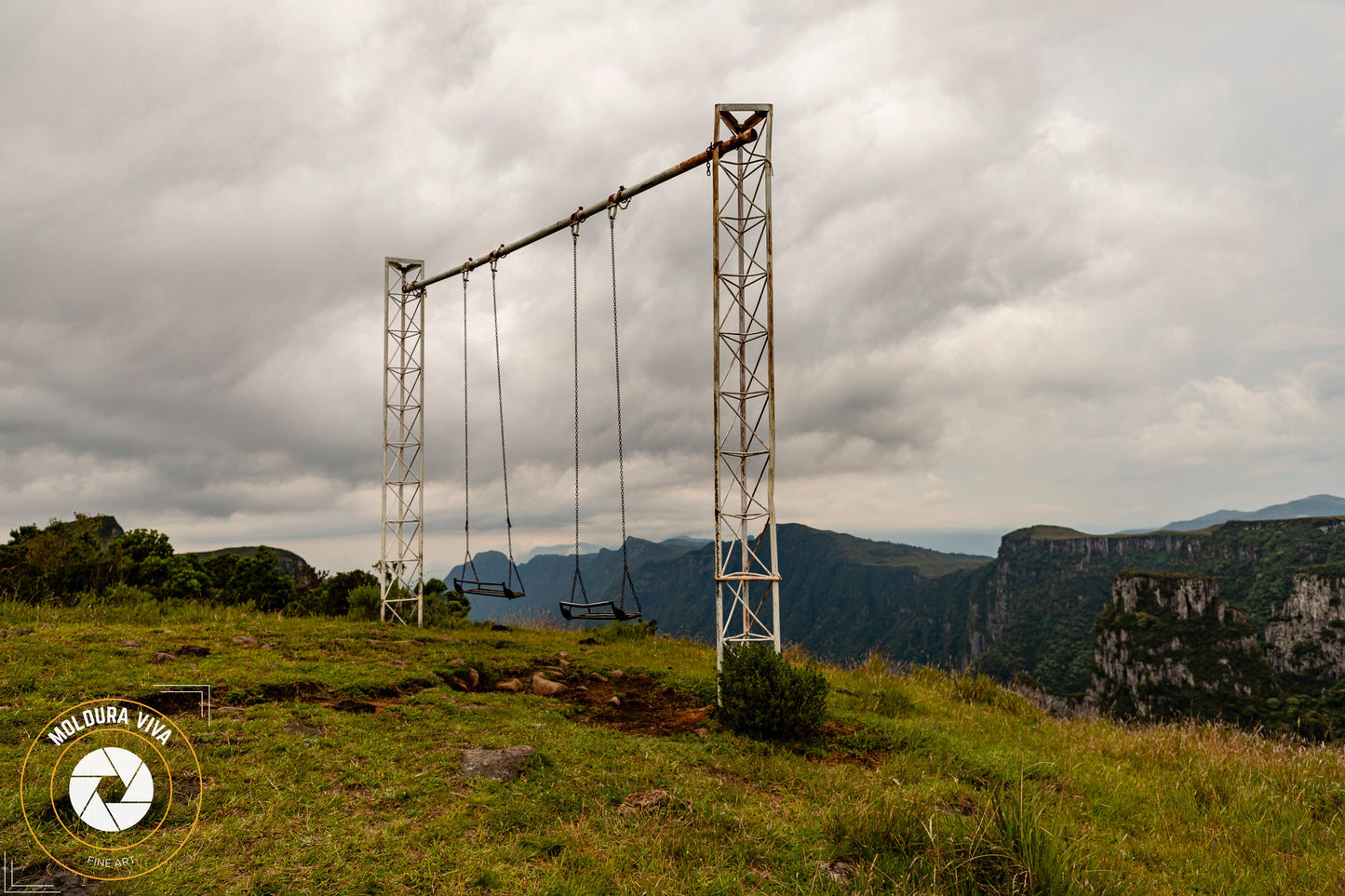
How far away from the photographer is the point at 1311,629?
336ft

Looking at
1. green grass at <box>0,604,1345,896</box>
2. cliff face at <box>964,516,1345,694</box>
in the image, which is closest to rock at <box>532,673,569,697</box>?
green grass at <box>0,604,1345,896</box>

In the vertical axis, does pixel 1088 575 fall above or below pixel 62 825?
below

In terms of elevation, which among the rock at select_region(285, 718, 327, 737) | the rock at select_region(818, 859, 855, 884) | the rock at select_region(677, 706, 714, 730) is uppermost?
the rock at select_region(285, 718, 327, 737)

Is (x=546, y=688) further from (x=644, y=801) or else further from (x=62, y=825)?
(x=62, y=825)

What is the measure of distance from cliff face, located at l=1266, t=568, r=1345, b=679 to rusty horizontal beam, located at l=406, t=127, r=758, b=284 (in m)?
135

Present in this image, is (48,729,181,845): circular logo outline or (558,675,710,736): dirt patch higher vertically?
(48,729,181,845): circular logo outline

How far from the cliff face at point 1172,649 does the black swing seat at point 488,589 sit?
10950cm

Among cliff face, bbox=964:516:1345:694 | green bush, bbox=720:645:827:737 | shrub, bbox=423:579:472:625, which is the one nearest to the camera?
green bush, bbox=720:645:827:737

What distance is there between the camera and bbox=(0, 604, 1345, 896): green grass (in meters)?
4.51

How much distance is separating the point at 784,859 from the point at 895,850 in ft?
2.88

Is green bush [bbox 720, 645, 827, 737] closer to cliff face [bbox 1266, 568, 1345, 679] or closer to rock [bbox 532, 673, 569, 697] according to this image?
rock [bbox 532, 673, 569, 697]

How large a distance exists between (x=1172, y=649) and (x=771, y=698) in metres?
131

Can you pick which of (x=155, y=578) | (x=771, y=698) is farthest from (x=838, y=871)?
(x=155, y=578)

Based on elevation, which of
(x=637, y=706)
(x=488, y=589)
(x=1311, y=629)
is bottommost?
(x=1311, y=629)
